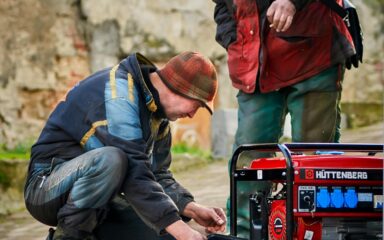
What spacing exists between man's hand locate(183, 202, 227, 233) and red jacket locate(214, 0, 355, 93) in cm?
62

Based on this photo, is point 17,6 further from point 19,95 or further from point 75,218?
point 75,218

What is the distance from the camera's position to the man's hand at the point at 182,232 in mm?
3527

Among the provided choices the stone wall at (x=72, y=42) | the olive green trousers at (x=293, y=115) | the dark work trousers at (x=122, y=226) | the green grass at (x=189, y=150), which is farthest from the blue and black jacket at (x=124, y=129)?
the green grass at (x=189, y=150)

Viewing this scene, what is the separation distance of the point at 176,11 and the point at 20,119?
234 cm

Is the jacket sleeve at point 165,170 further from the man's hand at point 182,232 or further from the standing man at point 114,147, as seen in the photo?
the man's hand at point 182,232

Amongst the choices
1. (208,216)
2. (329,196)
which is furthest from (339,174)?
(208,216)

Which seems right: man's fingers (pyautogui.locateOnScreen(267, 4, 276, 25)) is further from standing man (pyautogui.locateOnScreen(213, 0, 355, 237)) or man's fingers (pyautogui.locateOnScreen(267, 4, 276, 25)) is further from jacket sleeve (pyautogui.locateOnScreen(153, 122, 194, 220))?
jacket sleeve (pyautogui.locateOnScreen(153, 122, 194, 220))

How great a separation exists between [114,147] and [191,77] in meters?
0.43

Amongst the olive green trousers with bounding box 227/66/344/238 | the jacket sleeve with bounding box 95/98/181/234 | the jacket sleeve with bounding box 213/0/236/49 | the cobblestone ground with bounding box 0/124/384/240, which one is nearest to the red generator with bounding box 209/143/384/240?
the jacket sleeve with bounding box 95/98/181/234

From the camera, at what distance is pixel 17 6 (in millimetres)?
9188

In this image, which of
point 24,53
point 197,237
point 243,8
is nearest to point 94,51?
point 24,53

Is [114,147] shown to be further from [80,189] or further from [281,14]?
[281,14]

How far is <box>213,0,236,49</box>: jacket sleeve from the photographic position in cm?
441

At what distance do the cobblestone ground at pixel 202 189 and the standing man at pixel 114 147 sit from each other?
183 cm
